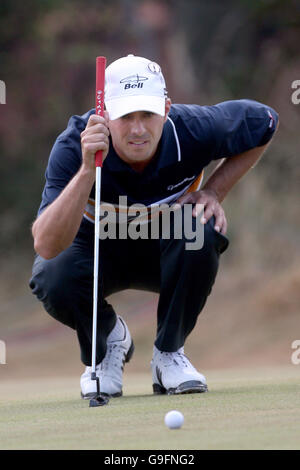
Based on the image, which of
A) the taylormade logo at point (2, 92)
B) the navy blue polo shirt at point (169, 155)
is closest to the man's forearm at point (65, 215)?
the navy blue polo shirt at point (169, 155)

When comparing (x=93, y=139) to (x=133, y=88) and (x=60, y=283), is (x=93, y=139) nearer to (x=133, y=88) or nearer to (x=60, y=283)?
(x=133, y=88)

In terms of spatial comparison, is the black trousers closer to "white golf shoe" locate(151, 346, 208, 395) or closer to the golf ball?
"white golf shoe" locate(151, 346, 208, 395)

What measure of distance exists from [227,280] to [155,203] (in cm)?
→ 1034

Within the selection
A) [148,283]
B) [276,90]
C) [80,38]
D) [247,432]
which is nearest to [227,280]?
[276,90]

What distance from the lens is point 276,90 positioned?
14.9 meters

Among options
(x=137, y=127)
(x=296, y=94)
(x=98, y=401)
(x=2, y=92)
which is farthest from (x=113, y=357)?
(x=2, y=92)

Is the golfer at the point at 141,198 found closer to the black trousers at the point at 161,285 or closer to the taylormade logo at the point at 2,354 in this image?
the black trousers at the point at 161,285

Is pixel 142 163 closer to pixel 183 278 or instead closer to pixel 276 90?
pixel 183 278

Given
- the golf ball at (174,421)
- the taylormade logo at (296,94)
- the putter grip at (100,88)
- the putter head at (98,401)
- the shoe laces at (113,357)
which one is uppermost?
the taylormade logo at (296,94)

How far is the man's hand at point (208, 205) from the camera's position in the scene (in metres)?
4.34

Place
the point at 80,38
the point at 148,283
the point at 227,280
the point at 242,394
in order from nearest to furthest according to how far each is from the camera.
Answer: the point at 242,394 < the point at 148,283 < the point at 227,280 < the point at 80,38

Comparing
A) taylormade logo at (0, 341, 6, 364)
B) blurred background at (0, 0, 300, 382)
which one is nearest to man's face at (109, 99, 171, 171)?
blurred background at (0, 0, 300, 382)

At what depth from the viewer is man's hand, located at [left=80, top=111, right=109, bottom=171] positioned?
3.87m

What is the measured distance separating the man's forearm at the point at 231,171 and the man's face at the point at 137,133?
62cm
